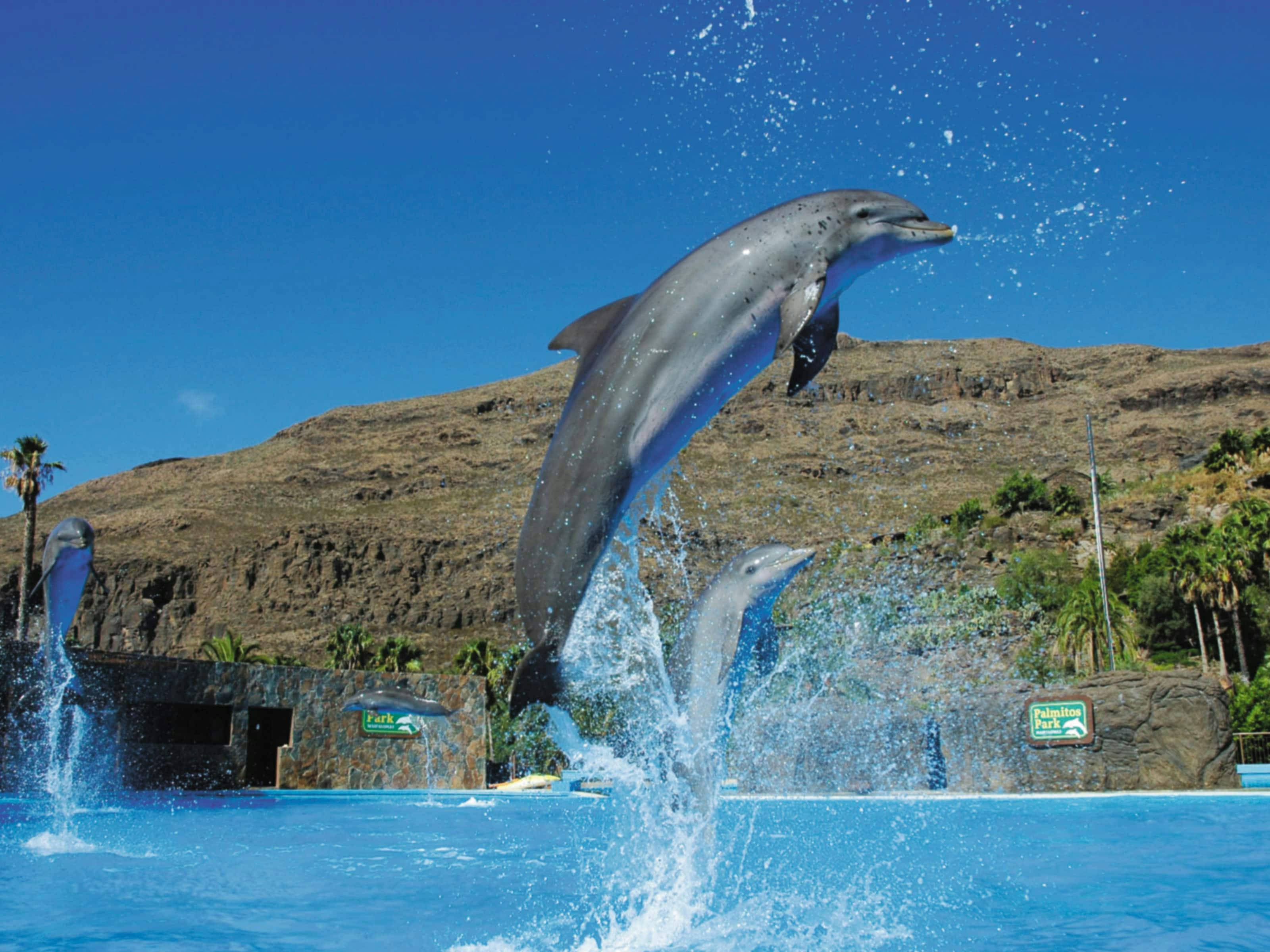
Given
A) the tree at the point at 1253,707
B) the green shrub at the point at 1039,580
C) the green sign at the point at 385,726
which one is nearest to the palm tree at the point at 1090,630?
the tree at the point at 1253,707

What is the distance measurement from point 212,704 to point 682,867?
1625 centimetres

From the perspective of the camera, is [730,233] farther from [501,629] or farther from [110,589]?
[110,589]

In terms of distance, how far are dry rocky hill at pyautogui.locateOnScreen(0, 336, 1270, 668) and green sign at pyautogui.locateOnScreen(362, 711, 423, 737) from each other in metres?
35.2

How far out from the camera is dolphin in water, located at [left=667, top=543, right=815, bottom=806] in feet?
22.4

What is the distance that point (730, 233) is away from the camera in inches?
142

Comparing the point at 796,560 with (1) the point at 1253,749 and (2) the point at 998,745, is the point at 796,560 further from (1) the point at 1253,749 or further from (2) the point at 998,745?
(1) the point at 1253,749

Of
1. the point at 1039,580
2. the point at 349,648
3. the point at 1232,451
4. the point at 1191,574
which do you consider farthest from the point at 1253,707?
the point at 1232,451

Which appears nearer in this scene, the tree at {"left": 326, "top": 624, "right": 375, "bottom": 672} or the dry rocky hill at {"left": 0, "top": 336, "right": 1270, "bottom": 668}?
the tree at {"left": 326, "top": 624, "right": 375, "bottom": 672}

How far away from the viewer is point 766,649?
739 cm

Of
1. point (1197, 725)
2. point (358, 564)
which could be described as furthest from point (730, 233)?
point (358, 564)

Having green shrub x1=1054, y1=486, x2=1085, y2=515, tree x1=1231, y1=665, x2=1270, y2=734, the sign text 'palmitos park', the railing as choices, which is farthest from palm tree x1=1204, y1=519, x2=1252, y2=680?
green shrub x1=1054, y1=486, x2=1085, y2=515

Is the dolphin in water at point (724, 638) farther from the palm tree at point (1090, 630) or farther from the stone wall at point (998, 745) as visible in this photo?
the palm tree at point (1090, 630)

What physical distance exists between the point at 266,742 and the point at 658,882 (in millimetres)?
19877

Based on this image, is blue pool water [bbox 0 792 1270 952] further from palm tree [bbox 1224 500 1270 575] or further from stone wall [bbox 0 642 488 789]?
palm tree [bbox 1224 500 1270 575]
